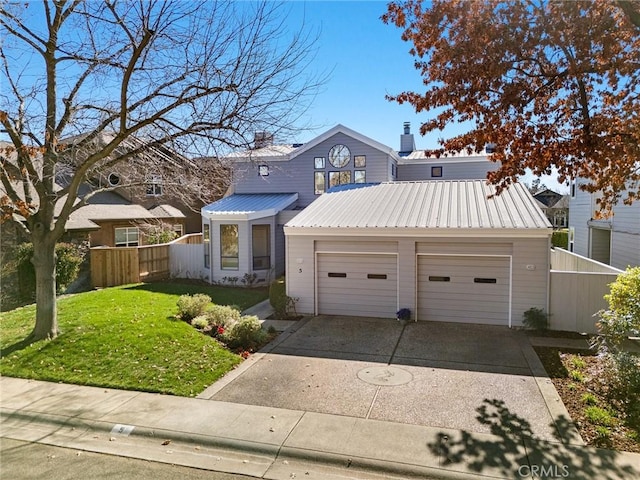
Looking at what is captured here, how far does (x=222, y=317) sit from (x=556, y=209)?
3956 centimetres

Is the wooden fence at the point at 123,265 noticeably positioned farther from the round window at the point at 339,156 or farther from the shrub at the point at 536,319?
the shrub at the point at 536,319

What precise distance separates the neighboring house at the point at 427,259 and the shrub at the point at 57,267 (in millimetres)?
8161

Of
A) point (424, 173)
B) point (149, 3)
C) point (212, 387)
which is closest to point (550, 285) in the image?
point (212, 387)

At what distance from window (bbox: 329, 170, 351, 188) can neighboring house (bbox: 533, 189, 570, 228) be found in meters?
23.4

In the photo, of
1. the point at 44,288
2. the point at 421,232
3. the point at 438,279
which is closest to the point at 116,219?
the point at 44,288

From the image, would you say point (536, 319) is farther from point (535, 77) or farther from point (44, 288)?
point (44, 288)

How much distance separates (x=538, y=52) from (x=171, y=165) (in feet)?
26.1

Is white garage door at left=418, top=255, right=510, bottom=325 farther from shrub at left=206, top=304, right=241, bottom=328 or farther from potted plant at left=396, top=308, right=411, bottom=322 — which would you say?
shrub at left=206, top=304, right=241, bottom=328

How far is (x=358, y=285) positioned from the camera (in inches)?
494

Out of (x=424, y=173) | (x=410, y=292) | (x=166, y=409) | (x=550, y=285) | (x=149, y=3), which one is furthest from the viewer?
(x=424, y=173)

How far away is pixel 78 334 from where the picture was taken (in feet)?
31.0

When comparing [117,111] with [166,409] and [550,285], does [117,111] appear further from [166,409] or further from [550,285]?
[550,285]

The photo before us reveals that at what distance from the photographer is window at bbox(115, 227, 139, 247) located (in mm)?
21453

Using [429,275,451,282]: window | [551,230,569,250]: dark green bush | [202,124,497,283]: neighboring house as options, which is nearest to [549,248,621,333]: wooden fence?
[429,275,451,282]: window
